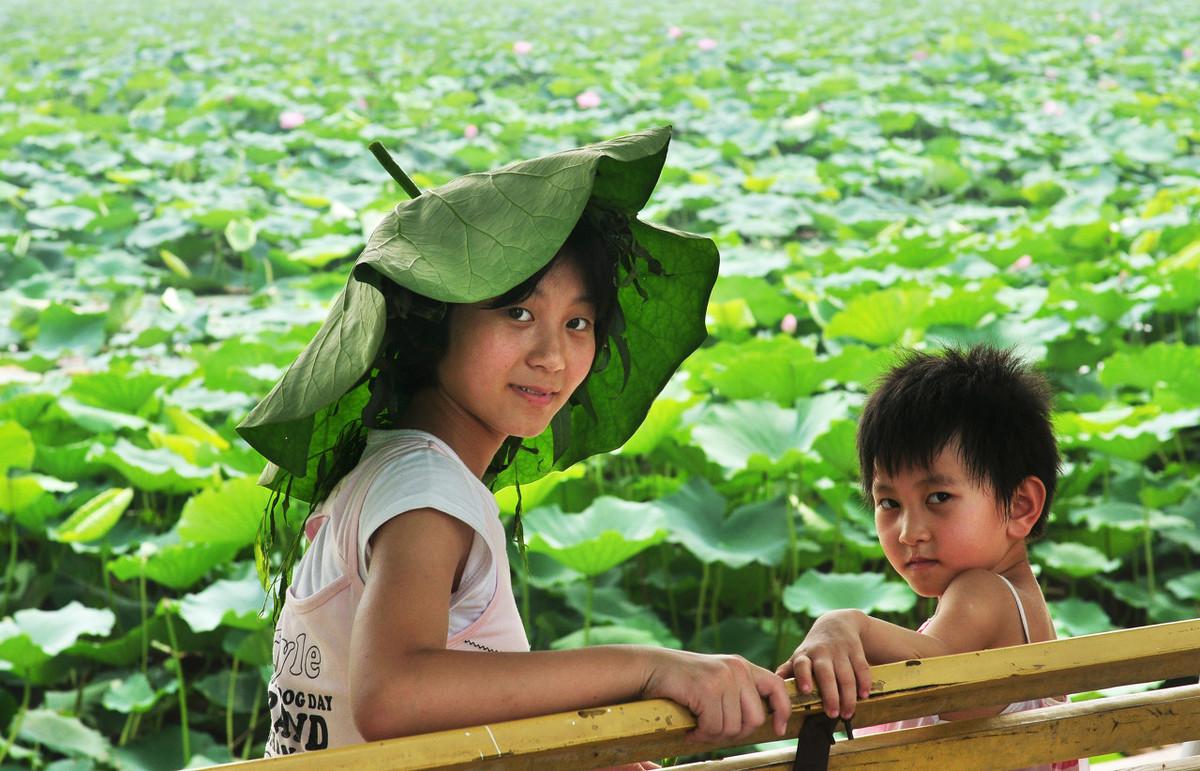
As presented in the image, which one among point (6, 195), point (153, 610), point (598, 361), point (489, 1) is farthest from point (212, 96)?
point (489, 1)

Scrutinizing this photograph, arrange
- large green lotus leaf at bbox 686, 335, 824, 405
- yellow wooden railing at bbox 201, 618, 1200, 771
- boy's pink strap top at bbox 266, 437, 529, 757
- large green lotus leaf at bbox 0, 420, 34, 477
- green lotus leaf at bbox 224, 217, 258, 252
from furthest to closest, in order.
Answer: green lotus leaf at bbox 224, 217, 258, 252 < large green lotus leaf at bbox 686, 335, 824, 405 < large green lotus leaf at bbox 0, 420, 34, 477 < boy's pink strap top at bbox 266, 437, 529, 757 < yellow wooden railing at bbox 201, 618, 1200, 771

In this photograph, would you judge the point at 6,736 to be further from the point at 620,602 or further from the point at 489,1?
the point at 489,1

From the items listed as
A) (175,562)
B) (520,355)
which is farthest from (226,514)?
(520,355)

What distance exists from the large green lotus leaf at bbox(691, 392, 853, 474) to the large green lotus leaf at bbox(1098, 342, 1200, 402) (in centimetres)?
69

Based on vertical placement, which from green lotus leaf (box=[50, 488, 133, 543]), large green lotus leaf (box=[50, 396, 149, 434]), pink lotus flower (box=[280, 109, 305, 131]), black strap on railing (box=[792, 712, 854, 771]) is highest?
black strap on railing (box=[792, 712, 854, 771])

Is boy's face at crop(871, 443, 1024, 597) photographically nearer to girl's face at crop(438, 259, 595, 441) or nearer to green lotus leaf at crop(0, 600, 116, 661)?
girl's face at crop(438, 259, 595, 441)

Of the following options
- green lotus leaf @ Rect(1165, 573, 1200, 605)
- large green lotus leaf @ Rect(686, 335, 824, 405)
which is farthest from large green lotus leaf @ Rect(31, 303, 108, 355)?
green lotus leaf @ Rect(1165, 573, 1200, 605)

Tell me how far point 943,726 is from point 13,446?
6.47 ft

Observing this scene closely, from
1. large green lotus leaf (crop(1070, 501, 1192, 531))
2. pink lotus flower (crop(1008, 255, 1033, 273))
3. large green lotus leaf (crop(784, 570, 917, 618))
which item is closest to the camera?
large green lotus leaf (crop(784, 570, 917, 618))

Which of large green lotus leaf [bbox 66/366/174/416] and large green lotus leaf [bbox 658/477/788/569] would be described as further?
large green lotus leaf [bbox 66/366/174/416]

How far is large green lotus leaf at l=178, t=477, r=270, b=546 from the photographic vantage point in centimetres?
213

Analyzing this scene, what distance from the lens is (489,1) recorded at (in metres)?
20.5

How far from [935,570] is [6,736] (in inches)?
64.2

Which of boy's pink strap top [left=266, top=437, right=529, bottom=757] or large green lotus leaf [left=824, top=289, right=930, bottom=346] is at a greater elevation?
boy's pink strap top [left=266, top=437, right=529, bottom=757]
